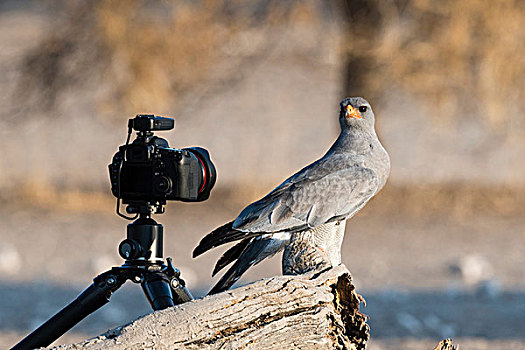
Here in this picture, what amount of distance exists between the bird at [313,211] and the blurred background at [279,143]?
242 cm

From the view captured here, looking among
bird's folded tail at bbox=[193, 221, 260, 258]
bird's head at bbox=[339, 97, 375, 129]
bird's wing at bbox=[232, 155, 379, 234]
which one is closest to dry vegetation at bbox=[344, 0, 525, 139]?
bird's head at bbox=[339, 97, 375, 129]

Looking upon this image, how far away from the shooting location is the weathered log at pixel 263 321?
305cm

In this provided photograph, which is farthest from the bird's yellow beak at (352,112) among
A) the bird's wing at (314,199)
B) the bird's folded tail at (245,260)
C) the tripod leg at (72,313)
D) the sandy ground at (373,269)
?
the sandy ground at (373,269)

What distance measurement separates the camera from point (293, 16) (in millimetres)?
9062

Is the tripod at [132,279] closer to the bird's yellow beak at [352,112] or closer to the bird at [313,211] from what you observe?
the bird at [313,211]

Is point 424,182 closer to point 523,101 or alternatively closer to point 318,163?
point 523,101

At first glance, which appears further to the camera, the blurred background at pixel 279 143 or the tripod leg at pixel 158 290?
the blurred background at pixel 279 143

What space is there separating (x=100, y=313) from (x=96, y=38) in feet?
12.5

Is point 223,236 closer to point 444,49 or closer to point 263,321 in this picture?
point 263,321

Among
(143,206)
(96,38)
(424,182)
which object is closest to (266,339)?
(143,206)

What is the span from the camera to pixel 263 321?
10.5 ft

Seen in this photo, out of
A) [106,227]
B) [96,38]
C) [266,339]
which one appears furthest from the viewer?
[96,38]

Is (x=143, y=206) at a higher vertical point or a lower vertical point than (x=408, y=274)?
lower

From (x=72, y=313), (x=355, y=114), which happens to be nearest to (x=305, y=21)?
(x=355, y=114)
